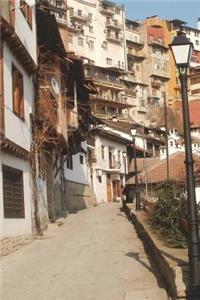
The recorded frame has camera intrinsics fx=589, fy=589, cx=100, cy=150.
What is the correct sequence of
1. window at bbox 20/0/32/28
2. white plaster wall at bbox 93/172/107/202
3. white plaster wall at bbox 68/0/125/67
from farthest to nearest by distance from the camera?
white plaster wall at bbox 68/0/125/67 < white plaster wall at bbox 93/172/107/202 < window at bbox 20/0/32/28

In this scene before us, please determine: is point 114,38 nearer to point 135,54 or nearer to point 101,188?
point 135,54

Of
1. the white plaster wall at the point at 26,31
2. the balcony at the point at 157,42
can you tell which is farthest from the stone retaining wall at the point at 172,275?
the balcony at the point at 157,42

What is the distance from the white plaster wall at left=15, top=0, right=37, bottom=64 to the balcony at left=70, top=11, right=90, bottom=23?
76198mm

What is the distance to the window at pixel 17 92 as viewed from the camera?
52.2 ft

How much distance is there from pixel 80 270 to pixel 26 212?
5.13 meters

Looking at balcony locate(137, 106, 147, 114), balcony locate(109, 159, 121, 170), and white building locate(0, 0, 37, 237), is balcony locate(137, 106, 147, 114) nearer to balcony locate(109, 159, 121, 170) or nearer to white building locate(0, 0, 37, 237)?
balcony locate(109, 159, 121, 170)

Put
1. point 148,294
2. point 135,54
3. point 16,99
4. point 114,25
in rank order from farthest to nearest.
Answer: point 135,54 < point 114,25 < point 16,99 < point 148,294

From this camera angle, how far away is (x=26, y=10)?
56.4 feet

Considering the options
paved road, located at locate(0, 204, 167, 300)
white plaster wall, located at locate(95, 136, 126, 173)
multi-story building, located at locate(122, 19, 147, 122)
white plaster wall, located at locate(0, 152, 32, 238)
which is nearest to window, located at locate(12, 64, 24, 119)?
white plaster wall, located at locate(0, 152, 32, 238)

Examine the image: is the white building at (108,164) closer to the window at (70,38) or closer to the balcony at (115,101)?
the balcony at (115,101)

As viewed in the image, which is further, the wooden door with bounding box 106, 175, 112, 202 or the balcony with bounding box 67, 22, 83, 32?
the balcony with bounding box 67, 22, 83, 32

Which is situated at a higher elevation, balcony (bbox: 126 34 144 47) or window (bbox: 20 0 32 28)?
balcony (bbox: 126 34 144 47)

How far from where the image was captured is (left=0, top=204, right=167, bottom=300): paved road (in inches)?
377

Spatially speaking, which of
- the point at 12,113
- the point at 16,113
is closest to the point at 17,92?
the point at 16,113
